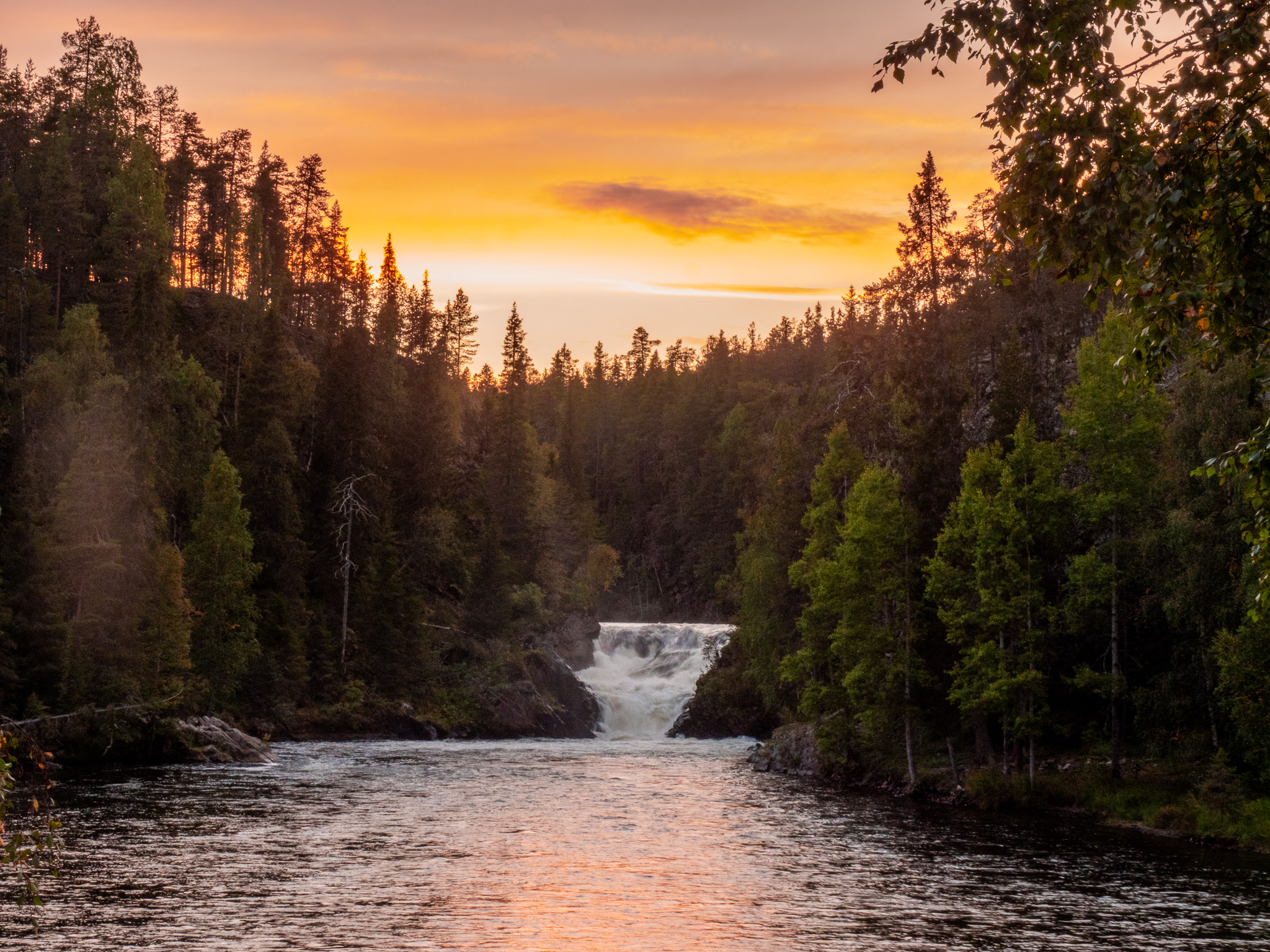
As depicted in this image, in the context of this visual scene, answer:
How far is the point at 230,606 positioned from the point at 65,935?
45.8m

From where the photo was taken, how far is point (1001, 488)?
4606 centimetres

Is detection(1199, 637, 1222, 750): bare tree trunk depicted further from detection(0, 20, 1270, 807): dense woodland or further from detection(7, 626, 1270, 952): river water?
detection(7, 626, 1270, 952): river water

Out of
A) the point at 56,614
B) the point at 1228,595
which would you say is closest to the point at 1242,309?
the point at 1228,595

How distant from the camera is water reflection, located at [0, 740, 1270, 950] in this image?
24.4 metres

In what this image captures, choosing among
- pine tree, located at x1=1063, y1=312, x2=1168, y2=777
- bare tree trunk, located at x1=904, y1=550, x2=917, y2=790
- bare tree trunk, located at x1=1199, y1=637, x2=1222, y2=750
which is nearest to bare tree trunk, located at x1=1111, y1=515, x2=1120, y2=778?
pine tree, located at x1=1063, y1=312, x2=1168, y2=777

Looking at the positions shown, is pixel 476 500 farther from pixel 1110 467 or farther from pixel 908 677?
pixel 1110 467

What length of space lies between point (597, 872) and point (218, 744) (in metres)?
33.2

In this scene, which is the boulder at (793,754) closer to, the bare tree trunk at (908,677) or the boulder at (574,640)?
the bare tree trunk at (908,677)

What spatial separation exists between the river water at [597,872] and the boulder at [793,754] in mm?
5891

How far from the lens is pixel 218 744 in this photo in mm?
57562

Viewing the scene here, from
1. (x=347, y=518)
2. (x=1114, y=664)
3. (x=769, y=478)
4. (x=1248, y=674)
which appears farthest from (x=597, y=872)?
(x=347, y=518)

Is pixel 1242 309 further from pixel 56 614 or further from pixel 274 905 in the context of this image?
pixel 56 614

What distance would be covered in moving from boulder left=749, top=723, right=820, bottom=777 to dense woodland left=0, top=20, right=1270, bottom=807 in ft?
5.34

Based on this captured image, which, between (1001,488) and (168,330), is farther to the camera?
(168,330)
